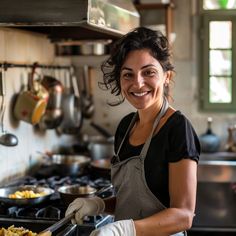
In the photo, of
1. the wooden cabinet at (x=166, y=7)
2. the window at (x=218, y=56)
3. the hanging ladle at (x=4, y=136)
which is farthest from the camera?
the window at (x=218, y=56)

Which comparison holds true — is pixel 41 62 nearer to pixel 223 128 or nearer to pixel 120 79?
pixel 223 128

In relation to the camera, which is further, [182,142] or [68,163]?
[68,163]

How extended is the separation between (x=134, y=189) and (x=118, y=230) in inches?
9.9

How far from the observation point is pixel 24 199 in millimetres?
2160

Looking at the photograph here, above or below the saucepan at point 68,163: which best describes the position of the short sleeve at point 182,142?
above

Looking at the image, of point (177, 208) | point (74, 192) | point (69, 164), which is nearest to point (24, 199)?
point (74, 192)

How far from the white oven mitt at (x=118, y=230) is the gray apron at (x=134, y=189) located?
0.60ft

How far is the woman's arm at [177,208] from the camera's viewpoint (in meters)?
1.41

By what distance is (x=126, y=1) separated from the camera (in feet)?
9.34

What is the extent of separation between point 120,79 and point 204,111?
210 cm

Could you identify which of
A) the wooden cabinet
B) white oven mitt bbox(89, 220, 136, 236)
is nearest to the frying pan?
white oven mitt bbox(89, 220, 136, 236)

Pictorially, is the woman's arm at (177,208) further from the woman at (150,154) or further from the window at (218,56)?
the window at (218,56)

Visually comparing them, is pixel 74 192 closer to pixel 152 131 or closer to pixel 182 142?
pixel 152 131

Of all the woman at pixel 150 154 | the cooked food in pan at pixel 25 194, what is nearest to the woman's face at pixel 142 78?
the woman at pixel 150 154
